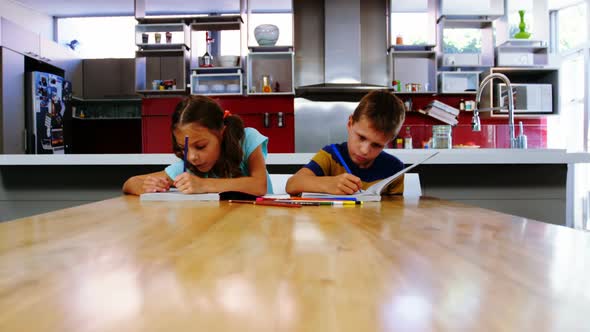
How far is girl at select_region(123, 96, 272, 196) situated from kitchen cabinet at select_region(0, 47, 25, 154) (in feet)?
13.2

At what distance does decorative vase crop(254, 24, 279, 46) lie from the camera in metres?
4.58

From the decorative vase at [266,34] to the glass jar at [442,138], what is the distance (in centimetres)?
239

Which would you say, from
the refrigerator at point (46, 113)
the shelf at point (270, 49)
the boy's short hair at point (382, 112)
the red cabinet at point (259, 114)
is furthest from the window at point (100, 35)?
the boy's short hair at point (382, 112)

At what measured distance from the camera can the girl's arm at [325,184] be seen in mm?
1216

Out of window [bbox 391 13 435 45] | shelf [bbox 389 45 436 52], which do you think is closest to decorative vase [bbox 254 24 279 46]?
shelf [bbox 389 45 436 52]

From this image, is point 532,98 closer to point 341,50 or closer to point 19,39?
point 341,50

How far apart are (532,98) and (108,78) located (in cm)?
537

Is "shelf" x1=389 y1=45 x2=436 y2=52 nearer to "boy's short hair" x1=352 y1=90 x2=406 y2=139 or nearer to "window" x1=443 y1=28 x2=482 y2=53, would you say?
"window" x1=443 y1=28 x2=482 y2=53

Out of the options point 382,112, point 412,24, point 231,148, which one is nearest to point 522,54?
point 412,24

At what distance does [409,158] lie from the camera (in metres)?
2.23

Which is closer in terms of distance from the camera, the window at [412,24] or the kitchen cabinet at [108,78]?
the window at [412,24]

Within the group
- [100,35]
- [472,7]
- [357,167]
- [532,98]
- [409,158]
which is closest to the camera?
[357,167]

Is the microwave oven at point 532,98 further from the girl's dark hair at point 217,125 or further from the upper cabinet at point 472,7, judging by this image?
the girl's dark hair at point 217,125

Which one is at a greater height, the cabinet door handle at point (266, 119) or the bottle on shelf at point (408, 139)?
the cabinet door handle at point (266, 119)
